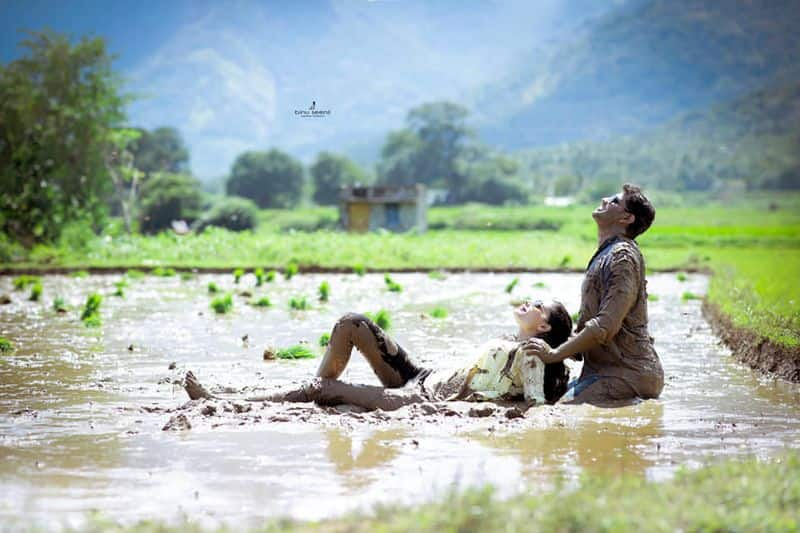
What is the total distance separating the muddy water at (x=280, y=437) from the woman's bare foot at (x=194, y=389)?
116mm

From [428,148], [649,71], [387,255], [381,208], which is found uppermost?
[649,71]

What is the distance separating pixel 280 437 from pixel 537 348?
68.4 inches

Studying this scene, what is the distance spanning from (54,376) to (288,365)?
2.04m

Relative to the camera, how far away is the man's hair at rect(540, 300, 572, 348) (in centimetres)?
704

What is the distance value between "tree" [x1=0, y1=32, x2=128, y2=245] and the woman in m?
25.4

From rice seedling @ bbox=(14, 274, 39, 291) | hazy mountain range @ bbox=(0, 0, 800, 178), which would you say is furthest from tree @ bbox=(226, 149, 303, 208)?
rice seedling @ bbox=(14, 274, 39, 291)

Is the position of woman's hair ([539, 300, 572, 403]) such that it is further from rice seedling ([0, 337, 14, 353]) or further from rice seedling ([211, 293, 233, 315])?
rice seedling ([211, 293, 233, 315])

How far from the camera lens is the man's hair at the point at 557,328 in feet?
23.1

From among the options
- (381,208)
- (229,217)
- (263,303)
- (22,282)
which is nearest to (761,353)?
(263,303)

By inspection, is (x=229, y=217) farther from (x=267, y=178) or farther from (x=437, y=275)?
(x=437, y=275)

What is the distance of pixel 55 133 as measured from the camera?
1277 inches

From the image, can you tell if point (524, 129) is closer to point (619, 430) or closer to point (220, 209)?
point (220, 209)

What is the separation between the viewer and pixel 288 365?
968 cm

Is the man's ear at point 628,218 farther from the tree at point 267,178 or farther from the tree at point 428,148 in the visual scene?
the tree at point 428,148
